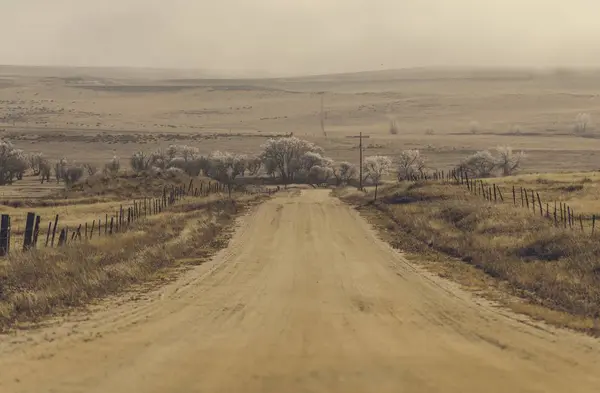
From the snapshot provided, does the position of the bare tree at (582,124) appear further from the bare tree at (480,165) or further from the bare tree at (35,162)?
the bare tree at (35,162)

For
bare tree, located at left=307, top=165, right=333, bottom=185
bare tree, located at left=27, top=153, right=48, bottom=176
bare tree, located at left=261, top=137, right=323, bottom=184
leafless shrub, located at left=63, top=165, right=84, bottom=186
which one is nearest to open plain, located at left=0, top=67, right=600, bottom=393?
leafless shrub, located at left=63, top=165, right=84, bottom=186

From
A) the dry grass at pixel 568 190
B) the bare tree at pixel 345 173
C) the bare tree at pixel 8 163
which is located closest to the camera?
the dry grass at pixel 568 190

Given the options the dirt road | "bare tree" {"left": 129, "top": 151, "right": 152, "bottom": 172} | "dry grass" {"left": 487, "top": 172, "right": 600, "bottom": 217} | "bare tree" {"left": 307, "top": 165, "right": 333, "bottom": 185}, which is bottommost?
"bare tree" {"left": 307, "top": 165, "right": 333, "bottom": 185}

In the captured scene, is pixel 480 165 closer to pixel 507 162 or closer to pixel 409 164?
pixel 507 162

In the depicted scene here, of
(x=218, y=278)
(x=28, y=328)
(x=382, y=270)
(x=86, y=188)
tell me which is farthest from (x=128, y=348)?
(x=86, y=188)

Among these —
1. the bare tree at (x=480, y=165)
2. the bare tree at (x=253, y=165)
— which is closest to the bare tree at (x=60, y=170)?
the bare tree at (x=253, y=165)

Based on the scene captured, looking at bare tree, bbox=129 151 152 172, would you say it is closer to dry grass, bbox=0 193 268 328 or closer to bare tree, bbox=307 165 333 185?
bare tree, bbox=307 165 333 185
